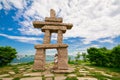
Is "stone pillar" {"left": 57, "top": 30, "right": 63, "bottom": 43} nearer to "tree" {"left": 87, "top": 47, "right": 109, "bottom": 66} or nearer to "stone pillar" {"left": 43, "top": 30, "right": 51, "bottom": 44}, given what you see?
"stone pillar" {"left": 43, "top": 30, "right": 51, "bottom": 44}

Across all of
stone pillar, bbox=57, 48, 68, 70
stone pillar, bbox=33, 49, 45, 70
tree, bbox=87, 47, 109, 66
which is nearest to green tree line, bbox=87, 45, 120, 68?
tree, bbox=87, 47, 109, 66

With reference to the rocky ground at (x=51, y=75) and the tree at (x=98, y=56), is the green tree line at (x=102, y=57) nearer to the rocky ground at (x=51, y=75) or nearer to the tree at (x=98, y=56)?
the tree at (x=98, y=56)

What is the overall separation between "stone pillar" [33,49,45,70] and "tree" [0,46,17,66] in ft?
14.7

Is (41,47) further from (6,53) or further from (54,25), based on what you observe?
(6,53)

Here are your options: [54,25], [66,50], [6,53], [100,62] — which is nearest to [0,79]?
[66,50]

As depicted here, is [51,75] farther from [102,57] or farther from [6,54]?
[102,57]

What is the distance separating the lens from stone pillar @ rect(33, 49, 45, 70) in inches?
409

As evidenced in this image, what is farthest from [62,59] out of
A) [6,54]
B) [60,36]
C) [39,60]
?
[6,54]

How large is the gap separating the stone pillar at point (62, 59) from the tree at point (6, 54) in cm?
588

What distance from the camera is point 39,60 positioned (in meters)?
10.5

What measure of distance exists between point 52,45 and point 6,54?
5.49m

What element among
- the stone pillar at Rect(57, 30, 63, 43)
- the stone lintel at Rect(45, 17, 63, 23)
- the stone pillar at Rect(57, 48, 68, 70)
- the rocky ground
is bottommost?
the rocky ground

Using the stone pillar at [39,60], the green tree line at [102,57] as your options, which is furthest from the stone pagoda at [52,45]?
the green tree line at [102,57]

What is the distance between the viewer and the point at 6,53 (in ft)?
45.0
